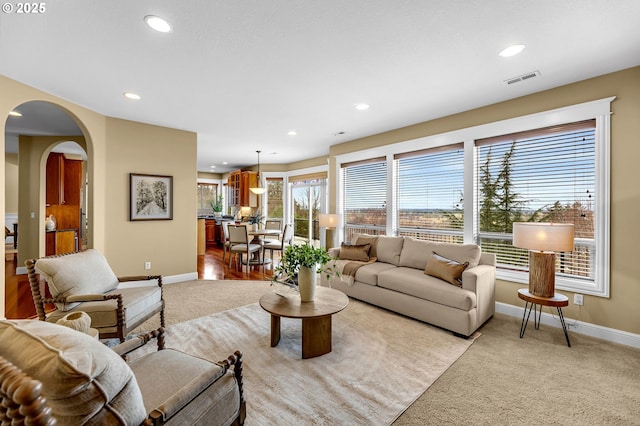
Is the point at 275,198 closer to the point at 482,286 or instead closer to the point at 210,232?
the point at 210,232

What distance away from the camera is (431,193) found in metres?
4.48

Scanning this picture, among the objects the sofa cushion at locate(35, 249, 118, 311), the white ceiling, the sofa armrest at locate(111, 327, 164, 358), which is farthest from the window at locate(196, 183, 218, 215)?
the sofa armrest at locate(111, 327, 164, 358)

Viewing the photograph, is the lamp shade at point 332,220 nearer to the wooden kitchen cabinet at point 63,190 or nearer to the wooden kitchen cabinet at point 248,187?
the wooden kitchen cabinet at point 248,187

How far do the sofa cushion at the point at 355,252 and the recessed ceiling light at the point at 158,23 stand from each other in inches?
135

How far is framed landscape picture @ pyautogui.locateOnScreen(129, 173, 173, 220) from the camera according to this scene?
4.48m

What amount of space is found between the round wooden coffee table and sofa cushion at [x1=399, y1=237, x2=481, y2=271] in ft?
5.00

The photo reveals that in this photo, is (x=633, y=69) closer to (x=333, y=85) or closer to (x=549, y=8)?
(x=549, y=8)

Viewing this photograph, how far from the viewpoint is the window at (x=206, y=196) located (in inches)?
421

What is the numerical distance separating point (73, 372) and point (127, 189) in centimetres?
432

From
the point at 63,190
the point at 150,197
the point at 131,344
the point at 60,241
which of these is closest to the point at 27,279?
the point at 60,241

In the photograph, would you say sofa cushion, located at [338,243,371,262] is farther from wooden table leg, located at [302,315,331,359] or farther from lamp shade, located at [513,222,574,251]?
lamp shade, located at [513,222,574,251]

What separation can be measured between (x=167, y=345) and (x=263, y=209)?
6466mm

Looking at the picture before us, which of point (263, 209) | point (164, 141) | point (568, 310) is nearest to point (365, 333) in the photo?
point (568, 310)

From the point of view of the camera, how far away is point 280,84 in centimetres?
310
